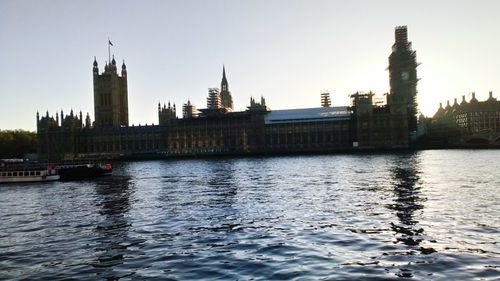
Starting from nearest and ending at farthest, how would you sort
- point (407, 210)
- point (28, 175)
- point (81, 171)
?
point (407, 210), point (28, 175), point (81, 171)

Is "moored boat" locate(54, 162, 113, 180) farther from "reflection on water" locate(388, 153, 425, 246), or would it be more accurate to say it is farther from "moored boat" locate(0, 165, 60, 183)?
"reflection on water" locate(388, 153, 425, 246)

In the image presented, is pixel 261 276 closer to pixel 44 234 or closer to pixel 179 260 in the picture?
pixel 179 260

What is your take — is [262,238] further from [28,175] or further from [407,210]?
[28,175]

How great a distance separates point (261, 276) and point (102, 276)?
6333mm

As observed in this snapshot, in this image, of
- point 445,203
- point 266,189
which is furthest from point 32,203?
point 445,203

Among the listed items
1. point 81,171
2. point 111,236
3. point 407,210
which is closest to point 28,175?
point 81,171

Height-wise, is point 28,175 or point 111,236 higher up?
point 28,175

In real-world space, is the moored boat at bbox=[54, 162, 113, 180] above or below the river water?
above

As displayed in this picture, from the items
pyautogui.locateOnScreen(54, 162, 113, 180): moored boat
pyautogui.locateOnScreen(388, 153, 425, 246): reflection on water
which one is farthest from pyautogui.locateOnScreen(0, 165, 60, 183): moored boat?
pyautogui.locateOnScreen(388, 153, 425, 246): reflection on water

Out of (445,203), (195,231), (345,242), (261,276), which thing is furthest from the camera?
(445,203)

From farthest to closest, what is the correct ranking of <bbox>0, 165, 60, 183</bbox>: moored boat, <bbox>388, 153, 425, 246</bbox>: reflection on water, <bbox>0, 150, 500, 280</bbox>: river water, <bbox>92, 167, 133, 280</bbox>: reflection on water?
<bbox>0, 165, 60, 183</bbox>: moored boat, <bbox>388, 153, 425, 246</bbox>: reflection on water, <bbox>92, 167, 133, 280</bbox>: reflection on water, <bbox>0, 150, 500, 280</bbox>: river water

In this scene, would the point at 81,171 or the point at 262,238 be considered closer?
the point at 262,238

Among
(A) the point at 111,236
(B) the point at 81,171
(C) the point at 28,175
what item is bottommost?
(A) the point at 111,236

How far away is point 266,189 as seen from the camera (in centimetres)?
4981
